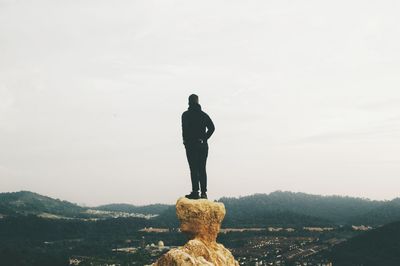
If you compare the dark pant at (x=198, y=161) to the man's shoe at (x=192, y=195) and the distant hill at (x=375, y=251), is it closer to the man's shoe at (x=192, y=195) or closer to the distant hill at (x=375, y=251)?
the man's shoe at (x=192, y=195)

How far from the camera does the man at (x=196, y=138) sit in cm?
1633

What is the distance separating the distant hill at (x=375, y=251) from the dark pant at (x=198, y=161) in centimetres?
16577

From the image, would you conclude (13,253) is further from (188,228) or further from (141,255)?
(188,228)

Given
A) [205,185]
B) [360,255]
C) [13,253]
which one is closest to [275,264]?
[360,255]

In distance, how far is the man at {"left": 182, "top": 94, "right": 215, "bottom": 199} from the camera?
16328 mm

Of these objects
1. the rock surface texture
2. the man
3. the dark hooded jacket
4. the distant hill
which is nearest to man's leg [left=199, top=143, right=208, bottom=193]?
the man

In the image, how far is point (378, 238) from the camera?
195 metres

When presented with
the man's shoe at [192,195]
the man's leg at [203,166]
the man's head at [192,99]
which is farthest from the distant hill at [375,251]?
the man's head at [192,99]

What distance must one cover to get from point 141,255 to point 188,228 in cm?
19165

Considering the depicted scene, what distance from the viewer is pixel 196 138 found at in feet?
53.8

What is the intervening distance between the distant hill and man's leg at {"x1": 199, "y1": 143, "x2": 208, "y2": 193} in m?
166

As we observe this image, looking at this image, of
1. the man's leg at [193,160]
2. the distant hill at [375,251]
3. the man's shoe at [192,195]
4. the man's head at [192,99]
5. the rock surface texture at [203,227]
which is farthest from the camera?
the distant hill at [375,251]

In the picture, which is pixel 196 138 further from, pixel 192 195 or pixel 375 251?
pixel 375 251

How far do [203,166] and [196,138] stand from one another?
106cm
